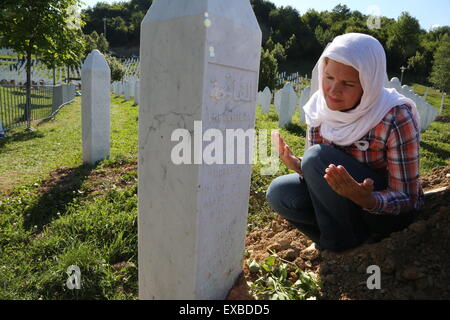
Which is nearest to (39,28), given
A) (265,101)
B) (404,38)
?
(265,101)

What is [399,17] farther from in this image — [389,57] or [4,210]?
[4,210]

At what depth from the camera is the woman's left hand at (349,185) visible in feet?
4.53

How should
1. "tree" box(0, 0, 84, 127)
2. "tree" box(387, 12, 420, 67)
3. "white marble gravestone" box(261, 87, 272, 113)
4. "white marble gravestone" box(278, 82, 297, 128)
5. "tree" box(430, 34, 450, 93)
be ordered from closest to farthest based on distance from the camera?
1. "white marble gravestone" box(278, 82, 297, 128)
2. "tree" box(0, 0, 84, 127)
3. "white marble gravestone" box(261, 87, 272, 113)
4. "tree" box(430, 34, 450, 93)
5. "tree" box(387, 12, 420, 67)

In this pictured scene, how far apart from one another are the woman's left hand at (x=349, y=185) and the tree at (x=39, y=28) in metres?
8.54

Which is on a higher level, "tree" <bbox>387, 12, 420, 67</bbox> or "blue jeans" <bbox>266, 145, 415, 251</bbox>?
"tree" <bbox>387, 12, 420, 67</bbox>

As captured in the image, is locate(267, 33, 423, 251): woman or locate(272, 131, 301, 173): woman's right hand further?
locate(272, 131, 301, 173): woman's right hand

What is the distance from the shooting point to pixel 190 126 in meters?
1.31

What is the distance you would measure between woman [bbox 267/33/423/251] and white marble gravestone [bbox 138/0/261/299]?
1.40 ft

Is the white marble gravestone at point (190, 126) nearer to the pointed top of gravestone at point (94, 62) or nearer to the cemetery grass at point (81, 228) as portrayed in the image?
the cemetery grass at point (81, 228)

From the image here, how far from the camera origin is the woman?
1.47 metres

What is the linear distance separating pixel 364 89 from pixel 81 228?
7.64 ft

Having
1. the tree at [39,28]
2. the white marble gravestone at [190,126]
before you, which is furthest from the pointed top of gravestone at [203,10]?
the tree at [39,28]

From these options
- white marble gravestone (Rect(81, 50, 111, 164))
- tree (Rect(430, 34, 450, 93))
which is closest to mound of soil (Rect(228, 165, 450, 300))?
white marble gravestone (Rect(81, 50, 111, 164))

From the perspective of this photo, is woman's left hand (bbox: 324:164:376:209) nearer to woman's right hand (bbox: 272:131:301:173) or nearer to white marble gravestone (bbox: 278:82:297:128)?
woman's right hand (bbox: 272:131:301:173)
